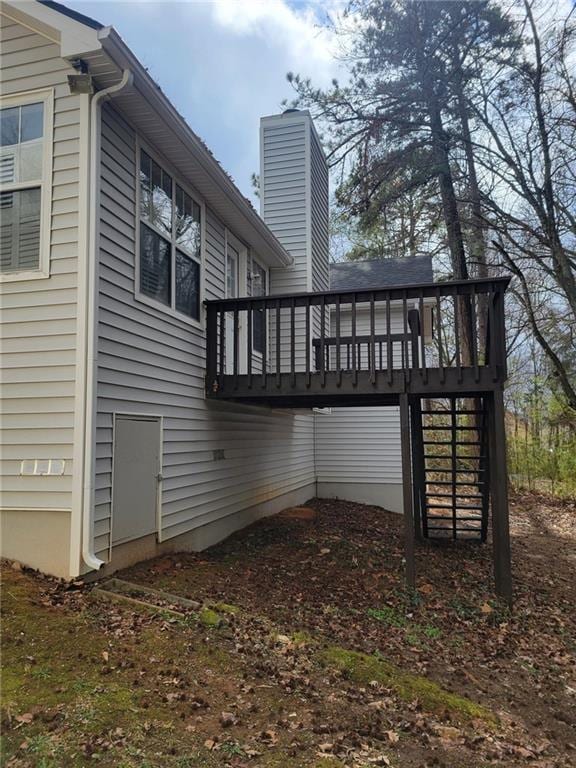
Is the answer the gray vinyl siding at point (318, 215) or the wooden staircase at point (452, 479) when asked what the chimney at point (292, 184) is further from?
the wooden staircase at point (452, 479)

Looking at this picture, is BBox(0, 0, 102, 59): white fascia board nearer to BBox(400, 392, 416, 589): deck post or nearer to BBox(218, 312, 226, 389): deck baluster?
BBox(218, 312, 226, 389): deck baluster

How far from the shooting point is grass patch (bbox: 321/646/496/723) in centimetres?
339

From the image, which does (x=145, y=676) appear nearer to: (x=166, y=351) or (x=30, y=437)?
(x=30, y=437)

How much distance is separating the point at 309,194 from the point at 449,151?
12.2 ft

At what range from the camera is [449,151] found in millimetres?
11859

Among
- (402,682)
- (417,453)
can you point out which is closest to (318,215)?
(417,453)

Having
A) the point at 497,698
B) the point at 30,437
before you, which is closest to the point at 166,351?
the point at 30,437

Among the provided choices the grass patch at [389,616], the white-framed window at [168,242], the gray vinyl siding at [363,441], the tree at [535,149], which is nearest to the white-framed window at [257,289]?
the white-framed window at [168,242]

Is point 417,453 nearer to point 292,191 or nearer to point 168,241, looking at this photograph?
point 168,241

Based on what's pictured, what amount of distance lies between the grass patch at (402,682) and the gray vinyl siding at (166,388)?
2225 millimetres

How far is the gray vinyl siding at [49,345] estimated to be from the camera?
4.36 m

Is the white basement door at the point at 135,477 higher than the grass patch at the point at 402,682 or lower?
higher

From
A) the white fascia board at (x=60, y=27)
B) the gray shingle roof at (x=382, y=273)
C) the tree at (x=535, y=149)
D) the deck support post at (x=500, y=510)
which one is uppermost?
the tree at (x=535, y=149)

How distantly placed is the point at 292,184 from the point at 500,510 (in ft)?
25.8
